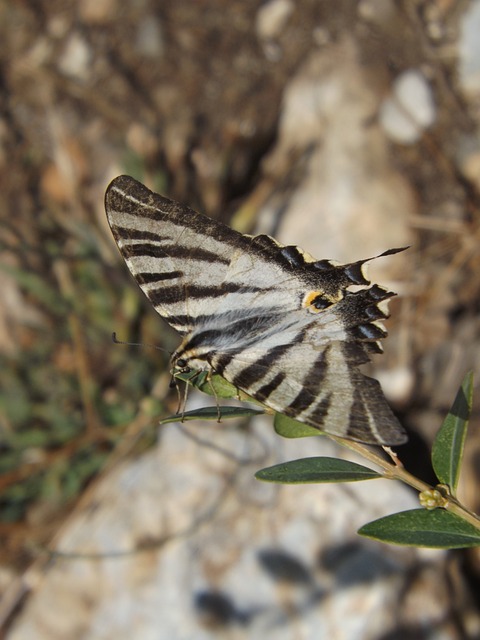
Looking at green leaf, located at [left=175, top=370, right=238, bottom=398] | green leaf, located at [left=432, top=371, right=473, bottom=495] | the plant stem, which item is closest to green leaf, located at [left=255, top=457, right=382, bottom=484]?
the plant stem

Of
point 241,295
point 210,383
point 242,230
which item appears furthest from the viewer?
point 242,230

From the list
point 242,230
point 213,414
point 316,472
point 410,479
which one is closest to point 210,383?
point 213,414

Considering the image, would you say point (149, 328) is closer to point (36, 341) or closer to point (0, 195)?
point (36, 341)

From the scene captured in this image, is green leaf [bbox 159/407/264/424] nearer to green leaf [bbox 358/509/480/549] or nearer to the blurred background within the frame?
green leaf [bbox 358/509/480/549]

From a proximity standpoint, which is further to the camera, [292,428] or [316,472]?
[292,428]

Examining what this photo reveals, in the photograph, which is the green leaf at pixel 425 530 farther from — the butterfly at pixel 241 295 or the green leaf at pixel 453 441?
the butterfly at pixel 241 295

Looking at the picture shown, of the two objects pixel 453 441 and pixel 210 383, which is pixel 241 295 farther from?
pixel 453 441

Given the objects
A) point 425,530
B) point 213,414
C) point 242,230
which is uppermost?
point 242,230
